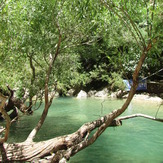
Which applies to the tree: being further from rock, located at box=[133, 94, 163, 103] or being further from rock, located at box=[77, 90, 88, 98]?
rock, located at box=[77, 90, 88, 98]

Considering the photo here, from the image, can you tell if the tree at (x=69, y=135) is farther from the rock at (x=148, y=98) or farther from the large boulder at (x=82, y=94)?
the large boulder at (x=82, y=94)

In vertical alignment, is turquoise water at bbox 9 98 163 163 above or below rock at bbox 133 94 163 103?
below

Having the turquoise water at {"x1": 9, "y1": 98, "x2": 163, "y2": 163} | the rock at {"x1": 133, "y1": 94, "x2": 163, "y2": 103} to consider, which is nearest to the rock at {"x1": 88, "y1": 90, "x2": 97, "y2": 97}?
the rock at {"x1": 133, "y1": 94, "x2": 163, "y2": 103}

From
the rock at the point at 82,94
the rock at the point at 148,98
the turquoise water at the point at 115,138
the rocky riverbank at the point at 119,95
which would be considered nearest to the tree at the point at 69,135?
the turquoise water at the point at 115,138

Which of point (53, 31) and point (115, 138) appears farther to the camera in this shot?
point (115, 138)

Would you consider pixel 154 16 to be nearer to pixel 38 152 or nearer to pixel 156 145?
pixel 38 152

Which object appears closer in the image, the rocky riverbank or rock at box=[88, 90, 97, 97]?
the rocky riverbank

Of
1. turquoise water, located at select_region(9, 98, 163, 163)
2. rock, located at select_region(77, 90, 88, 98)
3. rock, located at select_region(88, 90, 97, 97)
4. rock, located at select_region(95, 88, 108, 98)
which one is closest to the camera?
turquoise water, located at select_region(9, 98, 163, 163)

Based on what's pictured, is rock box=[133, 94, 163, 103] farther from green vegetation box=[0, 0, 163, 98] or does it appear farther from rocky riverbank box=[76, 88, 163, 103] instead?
green vegetation box=[0, 0, 163, 98]

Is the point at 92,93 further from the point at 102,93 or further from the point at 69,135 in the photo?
the point at 69,135

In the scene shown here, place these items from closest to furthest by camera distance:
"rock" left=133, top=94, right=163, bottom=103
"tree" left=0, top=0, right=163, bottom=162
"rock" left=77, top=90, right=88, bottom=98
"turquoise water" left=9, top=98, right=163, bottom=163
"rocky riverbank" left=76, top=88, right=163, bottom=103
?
"tree" left=0, top=0, right=163, bottom=162 → "turquoise water" left=9, top=98, right=163, bottom=163 → "rock" left=133, top=94, right=163, bottom=103 → "rocky riverbank" left=76, top=88, right=163, bottom=103 → "rock" left=77, top=90, right=88, bottom=98

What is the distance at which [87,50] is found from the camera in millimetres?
11406

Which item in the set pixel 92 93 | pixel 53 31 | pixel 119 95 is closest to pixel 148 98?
pixel 119 95

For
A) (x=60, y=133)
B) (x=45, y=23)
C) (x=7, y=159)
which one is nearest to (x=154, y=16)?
(x=45, y=23)
